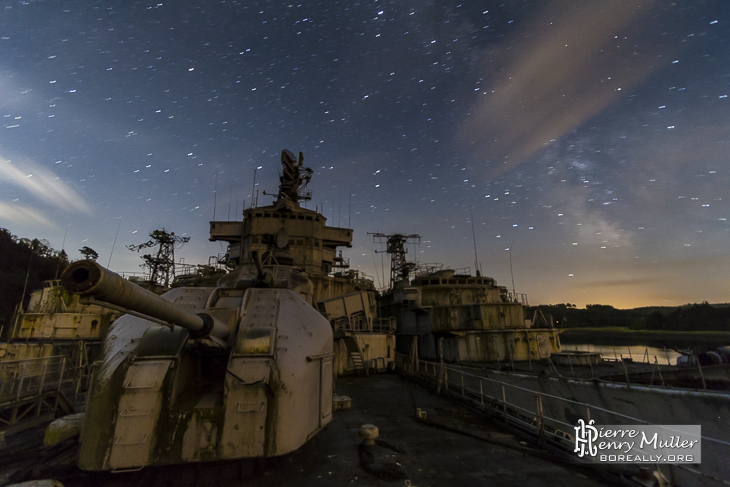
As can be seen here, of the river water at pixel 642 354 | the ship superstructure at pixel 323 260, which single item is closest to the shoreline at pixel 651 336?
the river water at pixel 642 354

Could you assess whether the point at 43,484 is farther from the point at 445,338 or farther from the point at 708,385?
the point at 445,338

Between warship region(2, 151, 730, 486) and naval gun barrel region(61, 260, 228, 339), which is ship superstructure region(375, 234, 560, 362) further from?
naval gun barrel region(61, 260, 228, 339)

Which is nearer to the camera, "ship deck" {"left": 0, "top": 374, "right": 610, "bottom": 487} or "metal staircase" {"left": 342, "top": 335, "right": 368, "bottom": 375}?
"ship deck" {"left": 0, "top": 374, "right": 610, "bottom": 487}

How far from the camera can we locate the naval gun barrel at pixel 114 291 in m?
2.47

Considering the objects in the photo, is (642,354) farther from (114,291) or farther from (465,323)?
(114,291)

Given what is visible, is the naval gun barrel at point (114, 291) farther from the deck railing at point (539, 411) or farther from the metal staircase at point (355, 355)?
the metal staircase at point (355, 355)

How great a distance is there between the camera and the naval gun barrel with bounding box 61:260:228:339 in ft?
8.11

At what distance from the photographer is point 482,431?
6836 millimetres

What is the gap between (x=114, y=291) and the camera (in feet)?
8.82

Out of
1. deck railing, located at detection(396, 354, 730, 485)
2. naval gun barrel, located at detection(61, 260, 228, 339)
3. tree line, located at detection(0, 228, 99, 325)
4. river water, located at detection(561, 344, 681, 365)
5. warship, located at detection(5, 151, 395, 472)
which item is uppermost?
tree line, located at detection(0, 228, 99, 325)

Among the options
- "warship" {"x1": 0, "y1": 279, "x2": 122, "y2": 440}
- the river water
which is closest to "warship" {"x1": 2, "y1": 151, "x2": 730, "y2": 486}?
"warship" {"x1": 0, "y1": 279, "x2": 122, "y2": 440}

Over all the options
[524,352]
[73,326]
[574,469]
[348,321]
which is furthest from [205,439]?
[73,326]

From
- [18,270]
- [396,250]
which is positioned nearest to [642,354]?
[396,250]

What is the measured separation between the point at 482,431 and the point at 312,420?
398cm
